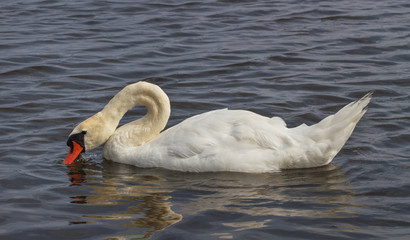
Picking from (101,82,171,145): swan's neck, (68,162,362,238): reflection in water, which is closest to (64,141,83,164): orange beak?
(68,162,362,238): reflection in water

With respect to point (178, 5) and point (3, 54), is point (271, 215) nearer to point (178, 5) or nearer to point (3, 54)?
point (3, 54)

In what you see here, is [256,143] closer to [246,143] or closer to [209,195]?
[246,143]

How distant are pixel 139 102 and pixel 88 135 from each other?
0.64 m

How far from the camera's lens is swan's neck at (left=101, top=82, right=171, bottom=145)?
8602 millimetres

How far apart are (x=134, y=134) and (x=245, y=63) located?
3980 millimetres

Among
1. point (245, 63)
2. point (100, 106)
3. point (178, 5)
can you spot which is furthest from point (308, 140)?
point (178, 5)

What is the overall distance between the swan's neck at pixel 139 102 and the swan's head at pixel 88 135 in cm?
7

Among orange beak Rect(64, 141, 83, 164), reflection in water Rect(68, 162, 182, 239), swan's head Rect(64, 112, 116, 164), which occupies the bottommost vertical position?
reflection in water Rect(68, 162, 182, 239)

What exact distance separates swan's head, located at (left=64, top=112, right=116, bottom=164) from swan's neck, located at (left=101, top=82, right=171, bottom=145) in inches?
2.9

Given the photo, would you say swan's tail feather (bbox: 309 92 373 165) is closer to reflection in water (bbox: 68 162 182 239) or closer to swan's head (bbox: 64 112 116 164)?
reflection in water (bbox: 68 162 182 239)

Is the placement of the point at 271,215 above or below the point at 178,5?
below

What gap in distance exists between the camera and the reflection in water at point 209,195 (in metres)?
6.68

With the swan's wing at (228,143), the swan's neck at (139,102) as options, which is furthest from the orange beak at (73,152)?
the swan's wing at (228,143)

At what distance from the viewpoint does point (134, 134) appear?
8.62 m
